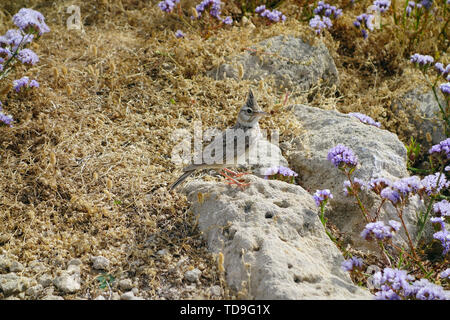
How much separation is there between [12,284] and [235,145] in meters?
2.27

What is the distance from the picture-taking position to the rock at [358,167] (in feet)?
15.8

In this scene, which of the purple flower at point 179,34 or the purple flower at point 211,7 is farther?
the purple flower at point 211,7

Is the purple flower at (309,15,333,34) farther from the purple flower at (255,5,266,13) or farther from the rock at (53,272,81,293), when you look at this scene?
the rock at (53,272,81,293)

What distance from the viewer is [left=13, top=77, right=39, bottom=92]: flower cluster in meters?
5.63

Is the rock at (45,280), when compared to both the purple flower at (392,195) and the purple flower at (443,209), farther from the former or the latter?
the purple flower at (443,209)

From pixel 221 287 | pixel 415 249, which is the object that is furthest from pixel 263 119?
pixel 221 287

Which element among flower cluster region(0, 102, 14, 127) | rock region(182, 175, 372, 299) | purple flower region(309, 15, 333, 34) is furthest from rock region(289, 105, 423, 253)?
flower cluster region(0, 102, 14, 127)

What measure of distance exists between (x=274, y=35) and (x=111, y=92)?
8.23ft

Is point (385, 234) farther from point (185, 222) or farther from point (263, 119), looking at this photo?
point (263, 119)

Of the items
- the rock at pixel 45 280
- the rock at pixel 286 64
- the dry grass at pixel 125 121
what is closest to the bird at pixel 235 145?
the dry grass at pixel 125 121

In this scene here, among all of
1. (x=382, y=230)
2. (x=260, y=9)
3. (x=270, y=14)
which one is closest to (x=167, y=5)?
(x=260, y=9)

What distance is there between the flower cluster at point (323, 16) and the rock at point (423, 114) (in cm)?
151

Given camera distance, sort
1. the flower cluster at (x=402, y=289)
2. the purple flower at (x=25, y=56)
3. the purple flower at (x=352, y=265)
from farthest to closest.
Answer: the purple flower at (x=25, y=56), the purple flower at (x=352, y=265), the flower cluster at (x=402, y=289)

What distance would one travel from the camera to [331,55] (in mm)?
7211
